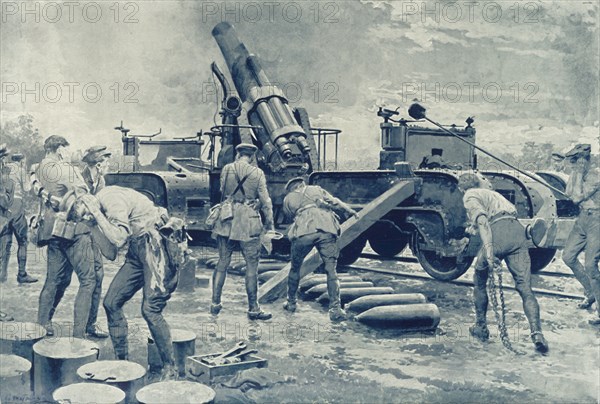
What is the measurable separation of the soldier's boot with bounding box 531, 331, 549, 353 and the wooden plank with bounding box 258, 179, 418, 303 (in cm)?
183

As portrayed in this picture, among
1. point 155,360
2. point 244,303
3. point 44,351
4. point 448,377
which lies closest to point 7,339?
point 44,351

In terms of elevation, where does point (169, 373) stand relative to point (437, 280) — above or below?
below

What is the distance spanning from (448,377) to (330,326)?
1.31m

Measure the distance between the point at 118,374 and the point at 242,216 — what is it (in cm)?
208

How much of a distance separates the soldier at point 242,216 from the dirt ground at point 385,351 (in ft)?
1.32

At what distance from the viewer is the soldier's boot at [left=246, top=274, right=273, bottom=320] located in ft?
23.5

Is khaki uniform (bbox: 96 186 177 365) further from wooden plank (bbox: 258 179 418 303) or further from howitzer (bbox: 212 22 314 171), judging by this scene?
howitzer (bbox: 212 22 314 171)

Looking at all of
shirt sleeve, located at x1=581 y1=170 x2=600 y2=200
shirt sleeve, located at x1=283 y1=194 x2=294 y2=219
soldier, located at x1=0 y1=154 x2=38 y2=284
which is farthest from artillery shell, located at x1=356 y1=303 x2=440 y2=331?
soldier, located at x1=0 y1=154 x2=38 y2=284

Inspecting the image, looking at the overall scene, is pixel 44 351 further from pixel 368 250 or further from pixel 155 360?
pixel 368 250

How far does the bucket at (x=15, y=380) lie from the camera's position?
20.0ft

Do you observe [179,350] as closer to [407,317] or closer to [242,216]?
[242,216]

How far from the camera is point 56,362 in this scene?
586 cm

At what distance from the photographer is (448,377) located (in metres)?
6.14

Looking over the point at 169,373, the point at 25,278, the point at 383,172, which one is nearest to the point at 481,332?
the point at 383,172
